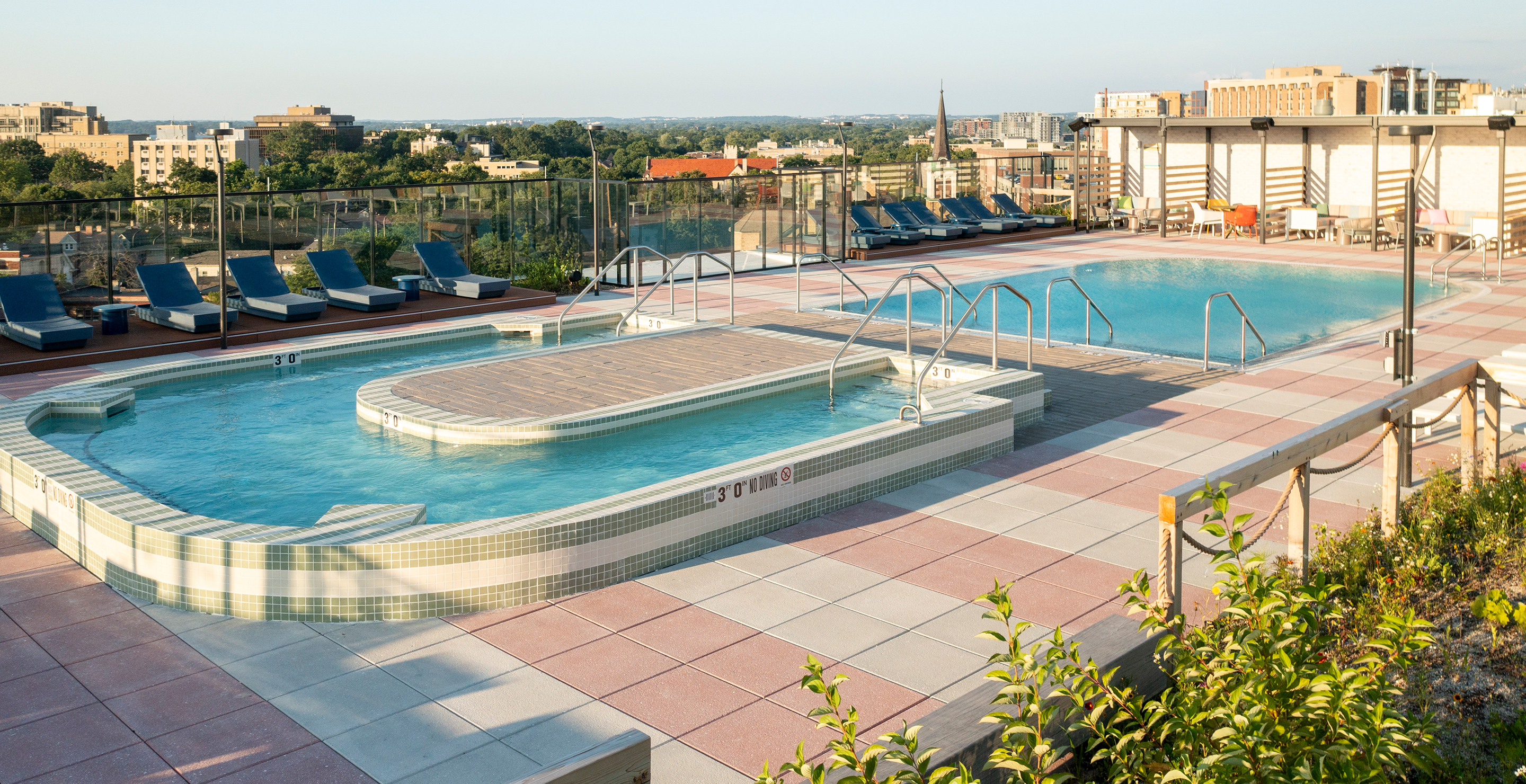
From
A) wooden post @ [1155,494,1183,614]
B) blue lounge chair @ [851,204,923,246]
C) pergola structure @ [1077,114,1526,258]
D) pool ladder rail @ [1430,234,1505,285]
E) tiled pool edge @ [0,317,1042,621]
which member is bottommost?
tiled pool edge @ [0,317,1042,621]

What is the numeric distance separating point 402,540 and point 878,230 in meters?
16.5

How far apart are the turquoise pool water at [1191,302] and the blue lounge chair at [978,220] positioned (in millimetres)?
4058

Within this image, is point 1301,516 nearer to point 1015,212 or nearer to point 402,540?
point 402,540

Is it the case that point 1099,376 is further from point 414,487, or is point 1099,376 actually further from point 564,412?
point 414,487

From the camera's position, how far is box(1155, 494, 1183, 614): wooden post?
4109 mm

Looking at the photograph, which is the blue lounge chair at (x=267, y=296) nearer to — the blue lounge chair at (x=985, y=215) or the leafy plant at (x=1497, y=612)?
the leafy plant at (x=1497, y=612)

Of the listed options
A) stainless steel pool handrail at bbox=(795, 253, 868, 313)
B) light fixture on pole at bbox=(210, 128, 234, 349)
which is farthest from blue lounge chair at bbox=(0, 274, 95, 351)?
stainless steel pool handrail at bbox=(795, 253, 868, 313)

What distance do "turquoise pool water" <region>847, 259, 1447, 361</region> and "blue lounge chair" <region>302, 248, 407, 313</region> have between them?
577 cm

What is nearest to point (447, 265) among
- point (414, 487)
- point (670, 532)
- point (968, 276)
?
point (968, 276)

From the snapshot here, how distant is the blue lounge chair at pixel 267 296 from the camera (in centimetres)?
1308

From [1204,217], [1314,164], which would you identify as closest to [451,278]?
[1204,217]

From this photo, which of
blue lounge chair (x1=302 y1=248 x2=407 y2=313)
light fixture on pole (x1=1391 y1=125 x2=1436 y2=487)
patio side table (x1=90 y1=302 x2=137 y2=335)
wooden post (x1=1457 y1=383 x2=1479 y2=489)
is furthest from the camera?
blue lounge chair (x1=302 y1=248 x2=407 y2=313)

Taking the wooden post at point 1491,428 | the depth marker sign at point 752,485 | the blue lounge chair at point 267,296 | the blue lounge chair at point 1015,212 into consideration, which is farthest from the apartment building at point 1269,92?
the depth marker sign at point 752,485

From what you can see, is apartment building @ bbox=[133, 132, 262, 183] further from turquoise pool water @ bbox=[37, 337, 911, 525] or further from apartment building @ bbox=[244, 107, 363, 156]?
turquoise pool water @ bbox=[37, 337, 911, 525]
